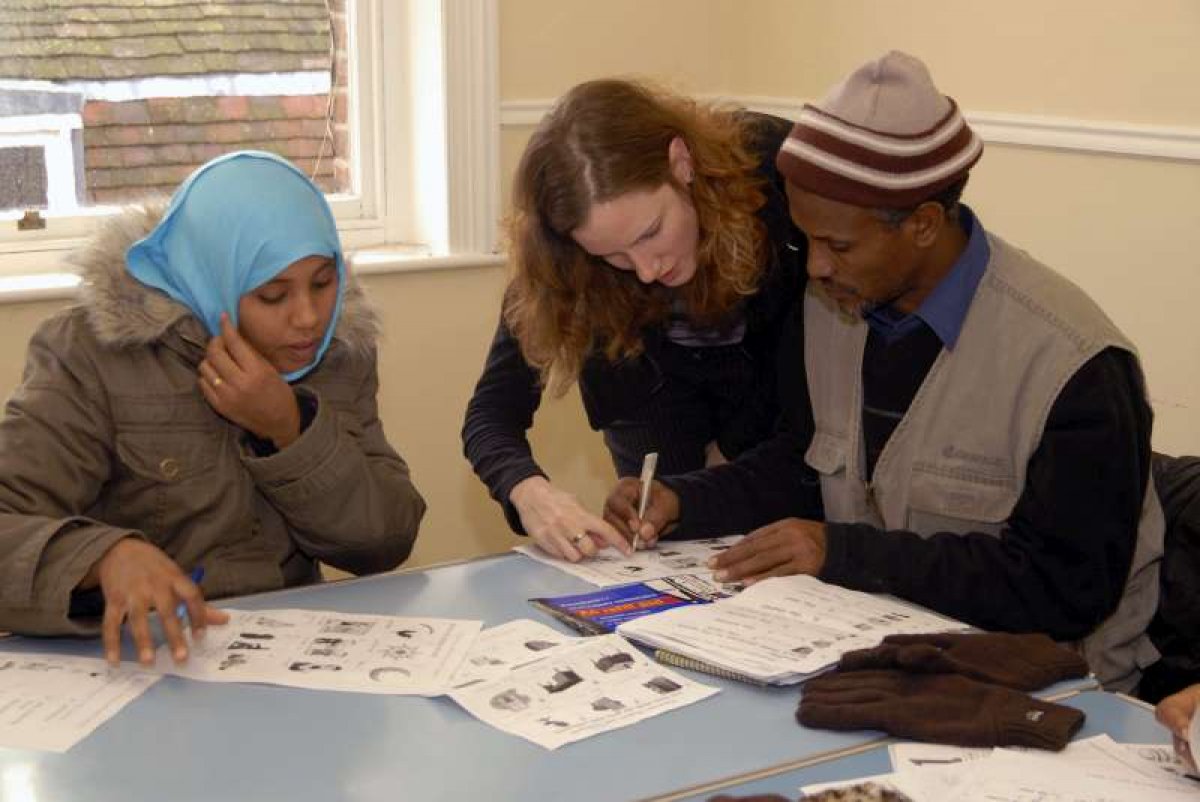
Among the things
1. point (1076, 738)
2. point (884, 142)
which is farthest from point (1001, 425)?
point (1076, 738)

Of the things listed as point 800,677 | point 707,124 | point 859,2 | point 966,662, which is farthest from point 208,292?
point 859,2

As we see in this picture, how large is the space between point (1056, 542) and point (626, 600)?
580 millimetres

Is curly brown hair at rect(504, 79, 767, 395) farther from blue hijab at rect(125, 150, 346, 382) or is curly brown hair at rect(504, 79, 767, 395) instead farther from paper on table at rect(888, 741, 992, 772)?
paper on table at rect(888, 741, 992, 772)

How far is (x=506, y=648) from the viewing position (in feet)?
6.06

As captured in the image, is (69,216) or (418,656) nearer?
(418,656)

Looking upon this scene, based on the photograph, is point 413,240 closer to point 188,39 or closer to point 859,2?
point 188,39

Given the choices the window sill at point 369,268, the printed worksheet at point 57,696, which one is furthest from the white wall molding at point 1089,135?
the printed worksheet at point 57,696

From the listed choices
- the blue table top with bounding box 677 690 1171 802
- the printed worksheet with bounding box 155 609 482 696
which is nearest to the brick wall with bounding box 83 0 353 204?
the printed worksheet with bounding box 155 609 482 696

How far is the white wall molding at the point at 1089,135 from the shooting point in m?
2.76

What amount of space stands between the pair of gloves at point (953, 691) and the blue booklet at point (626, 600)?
11.8 inches

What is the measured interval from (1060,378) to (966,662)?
437 mm

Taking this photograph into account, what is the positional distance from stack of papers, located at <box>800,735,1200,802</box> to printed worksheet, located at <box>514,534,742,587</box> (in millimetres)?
596

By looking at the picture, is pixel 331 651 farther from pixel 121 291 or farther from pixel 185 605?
pixel 121 291

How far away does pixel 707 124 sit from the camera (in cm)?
232
